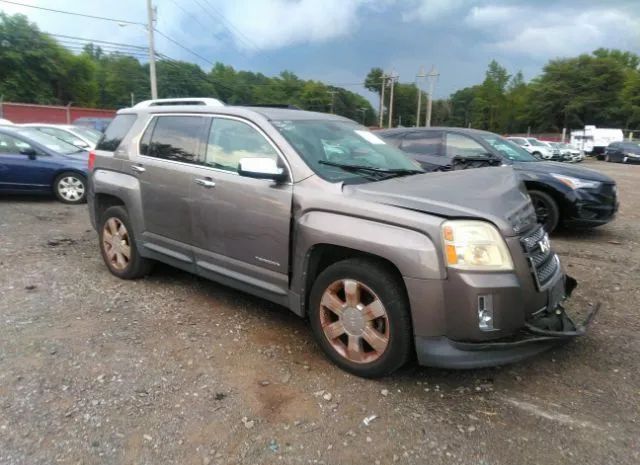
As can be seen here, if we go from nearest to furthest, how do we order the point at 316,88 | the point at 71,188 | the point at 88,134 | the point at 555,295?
the point at 555,295, the point at 71,188, the point at 88,134, the point at 316,88

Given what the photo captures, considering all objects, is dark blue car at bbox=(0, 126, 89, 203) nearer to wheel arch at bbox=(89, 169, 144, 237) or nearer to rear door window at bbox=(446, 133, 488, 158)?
wheel arch at bbox=(89, 169, 144, 237)

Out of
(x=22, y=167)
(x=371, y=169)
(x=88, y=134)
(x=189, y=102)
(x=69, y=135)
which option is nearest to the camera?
(x=371, y=169)

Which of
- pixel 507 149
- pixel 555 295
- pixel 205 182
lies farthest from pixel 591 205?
pixel 205 182

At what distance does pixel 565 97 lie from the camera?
75188 millimetres

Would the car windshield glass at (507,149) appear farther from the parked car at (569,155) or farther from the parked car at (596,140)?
the parked car at (596,140)

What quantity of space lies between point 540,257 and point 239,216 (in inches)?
82.5

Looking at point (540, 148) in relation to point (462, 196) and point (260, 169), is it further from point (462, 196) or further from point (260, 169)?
point (260, 169)

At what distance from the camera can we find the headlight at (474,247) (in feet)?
9.10

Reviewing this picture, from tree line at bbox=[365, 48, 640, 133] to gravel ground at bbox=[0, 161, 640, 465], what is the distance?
249ft

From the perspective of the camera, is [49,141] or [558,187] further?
[49,141]

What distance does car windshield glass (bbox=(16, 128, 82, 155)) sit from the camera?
9.80 metres

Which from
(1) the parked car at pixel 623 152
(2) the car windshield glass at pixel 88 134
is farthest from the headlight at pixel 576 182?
(1) the parked car at pixel 623 152

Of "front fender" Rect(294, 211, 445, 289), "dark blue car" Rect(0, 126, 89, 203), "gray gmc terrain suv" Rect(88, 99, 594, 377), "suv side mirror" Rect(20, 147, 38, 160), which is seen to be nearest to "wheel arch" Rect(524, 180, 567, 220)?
"gray gmc terrain suv" Rect(88, 99, 594, 377)

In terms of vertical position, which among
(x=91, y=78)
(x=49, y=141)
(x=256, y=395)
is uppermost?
(x=91, y=78)
